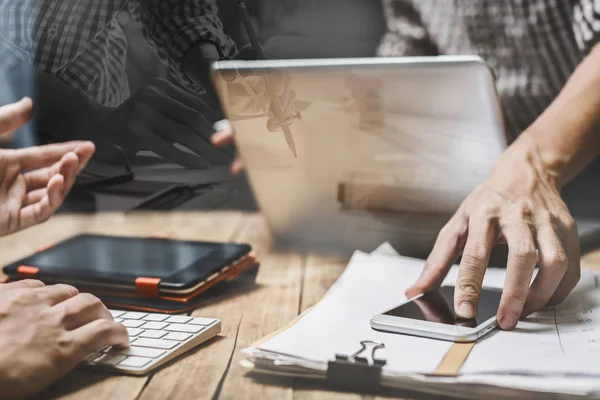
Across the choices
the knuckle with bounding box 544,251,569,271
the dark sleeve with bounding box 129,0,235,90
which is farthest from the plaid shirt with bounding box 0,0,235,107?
the knuckle with bounding box 544,251,569,271

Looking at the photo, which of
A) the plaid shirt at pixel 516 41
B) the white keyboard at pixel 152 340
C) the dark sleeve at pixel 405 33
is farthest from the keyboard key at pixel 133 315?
the dark sleeve at pixel 405 33

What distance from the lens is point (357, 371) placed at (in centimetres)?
43

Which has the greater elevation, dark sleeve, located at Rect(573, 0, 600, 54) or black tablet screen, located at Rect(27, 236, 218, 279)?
dark sleeve, located at Rect(573, 0, 600, 54)

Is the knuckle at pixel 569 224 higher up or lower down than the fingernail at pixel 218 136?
lower down

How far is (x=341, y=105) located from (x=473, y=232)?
8.6 inches

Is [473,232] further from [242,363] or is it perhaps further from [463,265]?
[242,363]

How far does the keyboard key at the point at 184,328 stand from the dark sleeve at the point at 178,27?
8.8 inches

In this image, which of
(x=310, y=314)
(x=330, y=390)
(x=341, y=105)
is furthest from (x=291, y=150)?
(x=330, y=390)

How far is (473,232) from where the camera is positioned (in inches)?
22.1

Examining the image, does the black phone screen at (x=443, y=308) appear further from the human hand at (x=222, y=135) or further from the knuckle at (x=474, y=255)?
the human hand at (x=222, y=135)

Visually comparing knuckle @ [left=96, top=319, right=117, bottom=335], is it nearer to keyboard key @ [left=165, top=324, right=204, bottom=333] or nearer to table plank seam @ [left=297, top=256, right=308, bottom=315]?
keyboard key @ [left=165, top=324, right=204, bottom=333]

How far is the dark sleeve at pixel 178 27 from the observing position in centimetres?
58

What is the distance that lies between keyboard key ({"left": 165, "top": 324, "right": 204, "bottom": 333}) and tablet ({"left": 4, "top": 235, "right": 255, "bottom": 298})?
0.25 feet

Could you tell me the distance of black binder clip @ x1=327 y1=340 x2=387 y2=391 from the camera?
43cm
